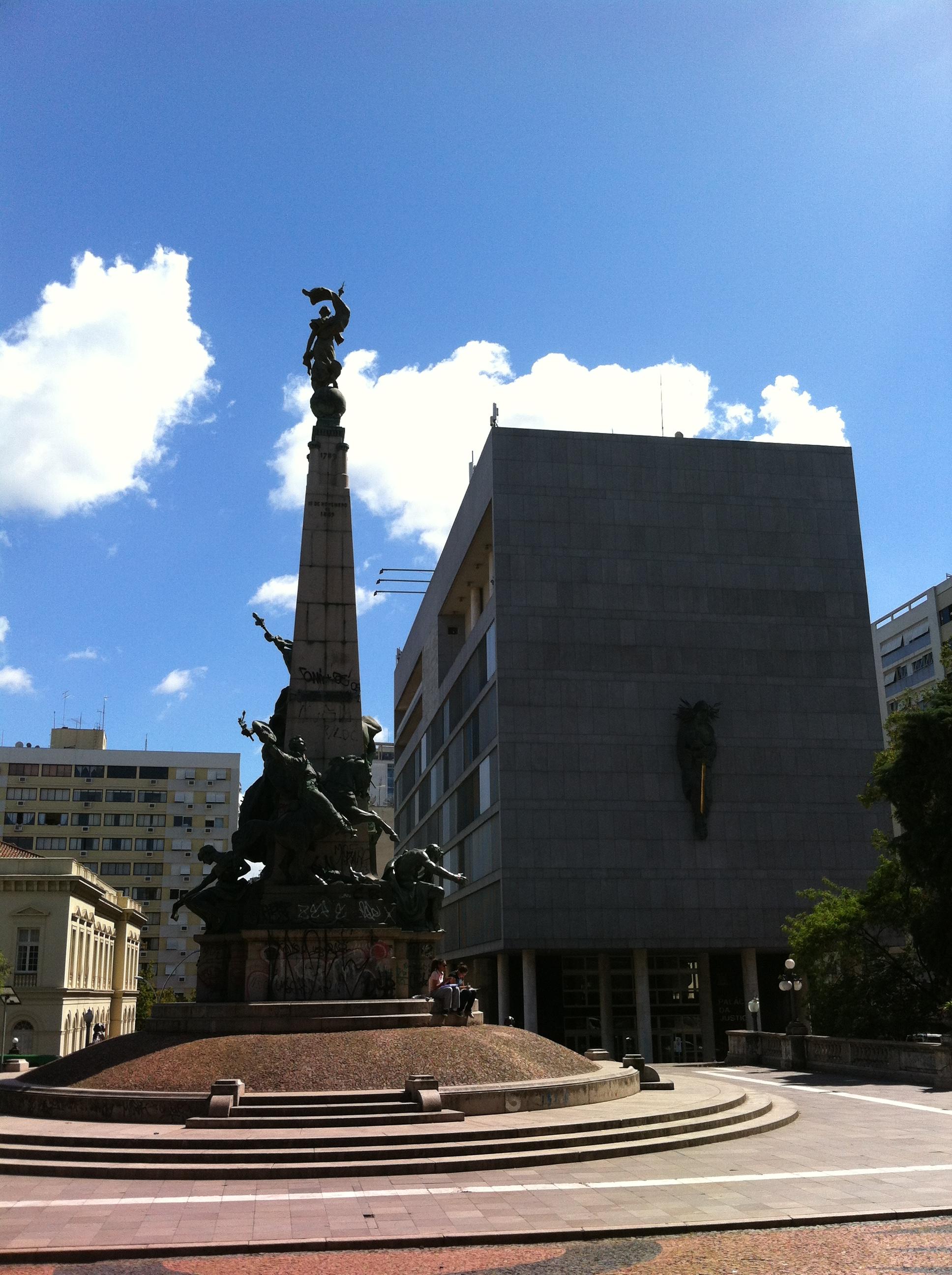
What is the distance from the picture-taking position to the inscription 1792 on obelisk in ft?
80.5

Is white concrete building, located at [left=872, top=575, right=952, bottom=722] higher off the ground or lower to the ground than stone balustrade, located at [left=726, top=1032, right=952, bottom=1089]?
higher

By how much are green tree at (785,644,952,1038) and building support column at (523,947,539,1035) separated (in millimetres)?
15560

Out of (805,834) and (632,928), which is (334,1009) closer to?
(632,928)

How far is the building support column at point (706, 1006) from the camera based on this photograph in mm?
53031

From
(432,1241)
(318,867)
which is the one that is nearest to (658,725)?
(318,867)

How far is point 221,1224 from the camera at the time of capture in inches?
448

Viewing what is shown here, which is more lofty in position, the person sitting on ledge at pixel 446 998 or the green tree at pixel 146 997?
the person sitting on ledge at pixel 446 998

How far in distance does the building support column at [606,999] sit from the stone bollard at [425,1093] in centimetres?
3814

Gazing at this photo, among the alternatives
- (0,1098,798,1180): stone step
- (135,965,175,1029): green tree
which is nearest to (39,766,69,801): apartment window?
(135,965,175,1029): green tree

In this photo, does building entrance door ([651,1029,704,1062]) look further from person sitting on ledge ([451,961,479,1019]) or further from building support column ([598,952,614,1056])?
person sitting on ledge ([451,961,479,1019])

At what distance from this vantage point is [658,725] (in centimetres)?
5325

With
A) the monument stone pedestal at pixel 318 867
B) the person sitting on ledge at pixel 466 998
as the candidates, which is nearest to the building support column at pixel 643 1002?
the monument stone pedestal at pixel 318 867

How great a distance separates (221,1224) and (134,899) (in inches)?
3714

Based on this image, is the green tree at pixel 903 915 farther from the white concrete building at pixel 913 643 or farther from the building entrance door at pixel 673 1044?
the white concrete building at pixel 913 643
